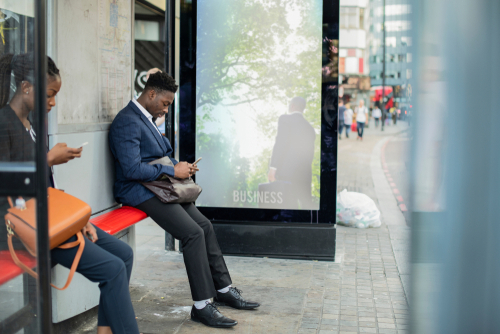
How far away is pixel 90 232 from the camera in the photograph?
274cm

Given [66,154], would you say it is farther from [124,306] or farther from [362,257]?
[362,257]

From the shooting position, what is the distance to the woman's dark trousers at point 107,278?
8.28 ft

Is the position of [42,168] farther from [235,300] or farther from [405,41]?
[235,300]

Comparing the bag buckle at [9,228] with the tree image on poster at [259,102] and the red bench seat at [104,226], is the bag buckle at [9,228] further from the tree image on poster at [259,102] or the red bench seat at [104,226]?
the tree image on poster at [259,102]

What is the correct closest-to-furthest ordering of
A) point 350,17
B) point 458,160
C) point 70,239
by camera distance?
point 458,160 → point 70,239 → point 350,17

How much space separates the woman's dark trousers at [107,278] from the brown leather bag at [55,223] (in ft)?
0.18

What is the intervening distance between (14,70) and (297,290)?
276cm

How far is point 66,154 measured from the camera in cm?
268

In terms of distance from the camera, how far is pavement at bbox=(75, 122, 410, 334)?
348 centimetres

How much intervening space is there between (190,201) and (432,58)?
90.6 inches

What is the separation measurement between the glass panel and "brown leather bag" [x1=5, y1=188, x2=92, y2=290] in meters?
0.03

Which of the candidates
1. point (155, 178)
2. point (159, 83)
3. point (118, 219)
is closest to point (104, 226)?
point (118, 219)

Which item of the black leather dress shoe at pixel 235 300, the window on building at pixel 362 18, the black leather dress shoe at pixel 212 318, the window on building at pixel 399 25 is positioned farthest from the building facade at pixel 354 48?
the window on building at pixel 399 25

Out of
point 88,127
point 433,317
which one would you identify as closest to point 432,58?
point 433,317
